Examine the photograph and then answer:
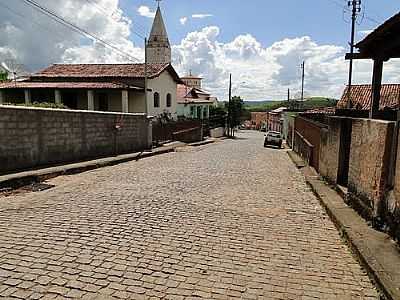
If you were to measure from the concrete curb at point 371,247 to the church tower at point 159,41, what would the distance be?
159ft

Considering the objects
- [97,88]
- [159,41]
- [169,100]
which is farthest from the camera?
[159,41]

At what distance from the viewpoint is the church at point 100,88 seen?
28984 millimetres

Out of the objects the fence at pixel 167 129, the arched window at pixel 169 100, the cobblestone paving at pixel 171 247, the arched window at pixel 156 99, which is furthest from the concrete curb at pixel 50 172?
the arched window at pixel 169 100

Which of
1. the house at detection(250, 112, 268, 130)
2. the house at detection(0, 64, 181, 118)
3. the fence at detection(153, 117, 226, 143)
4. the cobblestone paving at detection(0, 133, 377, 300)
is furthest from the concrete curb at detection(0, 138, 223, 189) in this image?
the house at detection(250, 112, 268, 130)

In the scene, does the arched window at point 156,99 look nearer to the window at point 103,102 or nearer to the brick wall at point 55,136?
the window at point 103,102

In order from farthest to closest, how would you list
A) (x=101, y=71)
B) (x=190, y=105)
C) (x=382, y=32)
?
1. (x=190, y=105)
2. (x=101, y=71)
3. (x=382, y=32)

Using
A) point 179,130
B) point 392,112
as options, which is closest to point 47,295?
point 392,112

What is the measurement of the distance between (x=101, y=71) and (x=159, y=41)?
71.6 feet

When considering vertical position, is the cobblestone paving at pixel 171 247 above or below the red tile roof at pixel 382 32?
below

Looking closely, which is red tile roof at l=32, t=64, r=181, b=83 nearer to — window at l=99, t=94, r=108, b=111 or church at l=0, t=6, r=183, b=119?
church at l=0, t=6, r=183, b=119

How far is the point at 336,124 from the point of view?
9.00 meters

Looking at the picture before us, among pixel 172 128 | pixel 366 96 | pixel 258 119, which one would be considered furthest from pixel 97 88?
pixel 258 119

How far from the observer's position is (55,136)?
12203 mm

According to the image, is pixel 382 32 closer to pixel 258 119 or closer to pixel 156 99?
pixel 156 99
